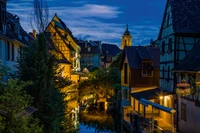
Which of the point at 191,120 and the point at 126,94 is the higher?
the point at 126,94

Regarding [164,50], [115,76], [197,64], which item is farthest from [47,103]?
[115,76]

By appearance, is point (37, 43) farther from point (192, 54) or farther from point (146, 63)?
point (146, 63)

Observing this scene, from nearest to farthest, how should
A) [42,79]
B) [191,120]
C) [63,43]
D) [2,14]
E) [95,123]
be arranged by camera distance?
1. [42,79]
2. [191,120]
3. [2,14]
4. [95,123]
5. [63,43]

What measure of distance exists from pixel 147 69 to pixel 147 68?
0.14 meters

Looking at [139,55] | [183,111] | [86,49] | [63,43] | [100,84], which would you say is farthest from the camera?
[86,49]

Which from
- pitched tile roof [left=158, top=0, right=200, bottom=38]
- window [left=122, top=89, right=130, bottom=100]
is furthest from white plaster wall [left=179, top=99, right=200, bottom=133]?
window [left=122, top=89, right=130, bottom=100]

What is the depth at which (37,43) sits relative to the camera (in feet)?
52.1

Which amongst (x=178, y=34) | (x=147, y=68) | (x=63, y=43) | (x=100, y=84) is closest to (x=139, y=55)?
(x=147, y=68)

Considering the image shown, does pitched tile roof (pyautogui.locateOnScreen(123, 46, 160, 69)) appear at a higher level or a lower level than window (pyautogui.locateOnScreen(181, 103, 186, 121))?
higher

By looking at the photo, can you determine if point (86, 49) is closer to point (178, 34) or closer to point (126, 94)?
point (126, 94)

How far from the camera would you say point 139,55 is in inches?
1373

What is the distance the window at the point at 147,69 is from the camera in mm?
34125

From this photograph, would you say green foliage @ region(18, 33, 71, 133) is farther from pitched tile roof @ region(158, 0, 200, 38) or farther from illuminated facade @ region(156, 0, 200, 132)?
pitched tile roof @ region(158, 0, 200, 38)

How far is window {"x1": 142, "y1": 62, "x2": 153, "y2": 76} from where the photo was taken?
3412 cm
